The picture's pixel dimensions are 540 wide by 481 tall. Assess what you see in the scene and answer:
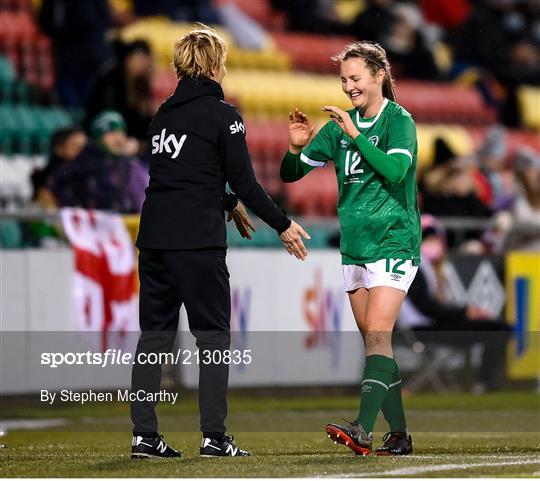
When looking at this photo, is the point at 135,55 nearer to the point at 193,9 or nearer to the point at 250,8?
the point at 193,9

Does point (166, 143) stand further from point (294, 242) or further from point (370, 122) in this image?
point (370, 122)

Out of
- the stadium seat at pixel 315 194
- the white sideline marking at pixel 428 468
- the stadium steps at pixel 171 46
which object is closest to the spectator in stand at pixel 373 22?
the stadium steps at pixel 171 46

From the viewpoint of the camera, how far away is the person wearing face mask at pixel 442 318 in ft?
43.3

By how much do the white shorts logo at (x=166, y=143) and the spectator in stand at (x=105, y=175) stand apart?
5.34 m

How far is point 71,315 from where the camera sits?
35.9ft

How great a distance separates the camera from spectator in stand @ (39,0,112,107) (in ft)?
45.8

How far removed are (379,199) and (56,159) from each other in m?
5.86

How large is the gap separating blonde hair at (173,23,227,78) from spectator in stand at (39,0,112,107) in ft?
24.7

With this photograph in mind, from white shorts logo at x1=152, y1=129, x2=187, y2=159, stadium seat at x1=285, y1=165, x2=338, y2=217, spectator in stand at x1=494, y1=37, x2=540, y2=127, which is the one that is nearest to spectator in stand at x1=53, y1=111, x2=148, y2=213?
stadium seat at x1=285, y1=165, x2=338, y2=217

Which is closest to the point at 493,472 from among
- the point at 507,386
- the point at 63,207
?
the point at 63,207

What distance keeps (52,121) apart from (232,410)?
12.7 feet

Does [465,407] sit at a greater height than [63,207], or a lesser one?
lesser

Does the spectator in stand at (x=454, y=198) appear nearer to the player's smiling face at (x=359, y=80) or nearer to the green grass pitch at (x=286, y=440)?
the green grass pitch at (x=286, y=440)

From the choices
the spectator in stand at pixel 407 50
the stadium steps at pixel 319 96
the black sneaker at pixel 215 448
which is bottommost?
the black sneaker at pixel 215 448
